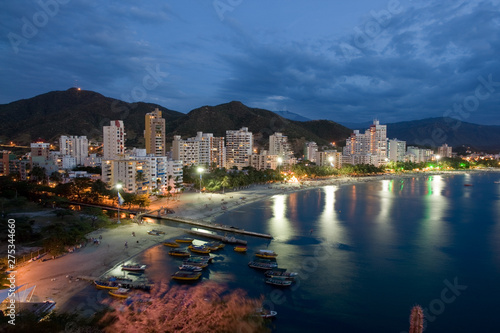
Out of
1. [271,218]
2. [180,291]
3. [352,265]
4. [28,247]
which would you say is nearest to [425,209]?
[271,218]

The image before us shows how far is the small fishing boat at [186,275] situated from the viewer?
14734 mm

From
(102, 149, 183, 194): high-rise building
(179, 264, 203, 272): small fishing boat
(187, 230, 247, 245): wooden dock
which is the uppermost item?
(102, 149, 183, 194): high-rise building

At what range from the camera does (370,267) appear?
55.7ft

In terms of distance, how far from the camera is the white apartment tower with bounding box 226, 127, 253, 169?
66.4 m

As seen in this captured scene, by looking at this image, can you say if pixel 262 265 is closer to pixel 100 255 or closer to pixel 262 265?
pixel 262 265

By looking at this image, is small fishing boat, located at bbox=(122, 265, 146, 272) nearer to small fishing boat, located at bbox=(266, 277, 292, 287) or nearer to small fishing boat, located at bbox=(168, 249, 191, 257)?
small fishing boat, located at bbox=(168, 249, 191, 257)

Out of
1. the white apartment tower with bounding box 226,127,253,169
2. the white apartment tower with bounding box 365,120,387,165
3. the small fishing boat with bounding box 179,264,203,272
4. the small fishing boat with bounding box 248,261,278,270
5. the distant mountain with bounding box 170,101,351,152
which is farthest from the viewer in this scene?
the distant mountain with bounding box 170,101,351,152

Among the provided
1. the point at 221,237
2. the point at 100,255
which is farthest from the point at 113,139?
the point at 100,255

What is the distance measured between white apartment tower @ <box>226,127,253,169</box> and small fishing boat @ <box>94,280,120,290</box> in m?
52.3

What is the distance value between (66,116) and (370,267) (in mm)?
98961

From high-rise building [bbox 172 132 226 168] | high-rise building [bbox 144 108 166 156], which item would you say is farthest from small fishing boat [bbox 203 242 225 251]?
high-rise building [bbox 144 108 166 156]

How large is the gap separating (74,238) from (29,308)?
292 inches

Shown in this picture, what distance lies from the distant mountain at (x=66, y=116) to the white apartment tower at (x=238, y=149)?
32.0 metres

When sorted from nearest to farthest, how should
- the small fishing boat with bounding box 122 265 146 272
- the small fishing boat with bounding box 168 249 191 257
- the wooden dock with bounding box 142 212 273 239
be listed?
the small fishing boat with bounding box 122 265 146 272 → the small fishing boat with bounding box 168 249 191 257 → the wooden dock with bounding box 142 212 273 239
